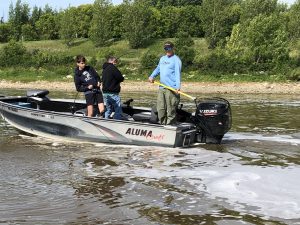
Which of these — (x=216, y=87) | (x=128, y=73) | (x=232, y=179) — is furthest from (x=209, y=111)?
(x=128, y=73)

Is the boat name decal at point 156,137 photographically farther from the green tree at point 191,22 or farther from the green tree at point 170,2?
the green tree at point 170,2

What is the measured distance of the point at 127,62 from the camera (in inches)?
1587

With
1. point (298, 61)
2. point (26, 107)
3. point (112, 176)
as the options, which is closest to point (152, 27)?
point (298, 61)

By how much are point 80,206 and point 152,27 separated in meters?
50.4

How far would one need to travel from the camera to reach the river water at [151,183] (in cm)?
534

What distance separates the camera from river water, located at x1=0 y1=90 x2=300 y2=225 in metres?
5.34

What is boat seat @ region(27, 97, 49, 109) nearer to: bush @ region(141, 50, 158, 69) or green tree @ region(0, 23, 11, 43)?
bush @ region(141, 50, 158, 69)

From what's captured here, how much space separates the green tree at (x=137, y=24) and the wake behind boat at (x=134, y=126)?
132ft

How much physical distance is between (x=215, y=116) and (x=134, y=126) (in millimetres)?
1576

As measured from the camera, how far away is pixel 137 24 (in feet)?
168

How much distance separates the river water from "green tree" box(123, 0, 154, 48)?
4109 centimetres

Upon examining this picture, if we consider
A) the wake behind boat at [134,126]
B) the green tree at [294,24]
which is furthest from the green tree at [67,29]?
the wake behind boat at [134,126]

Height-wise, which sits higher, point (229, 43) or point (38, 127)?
point (229, 43)

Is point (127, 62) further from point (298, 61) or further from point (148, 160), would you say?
point (148, 160)
